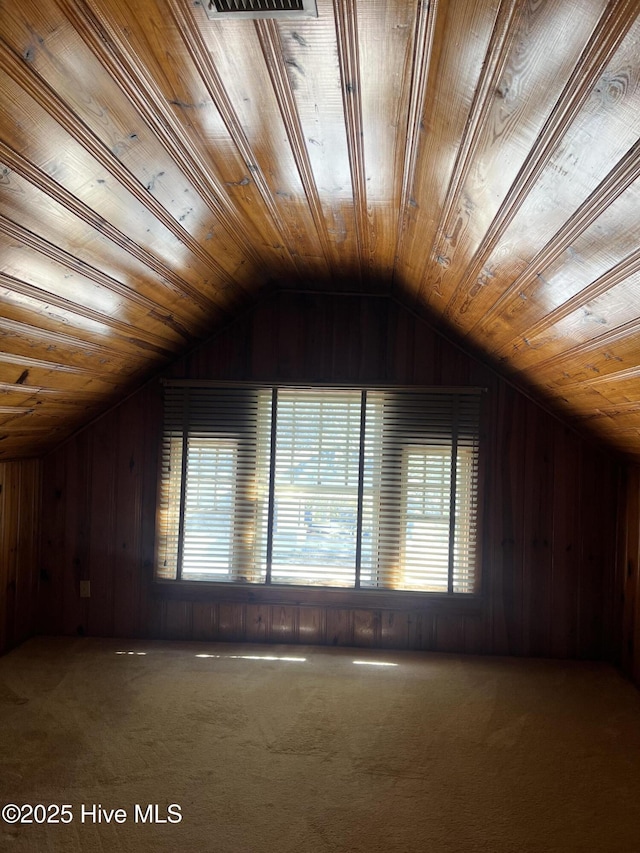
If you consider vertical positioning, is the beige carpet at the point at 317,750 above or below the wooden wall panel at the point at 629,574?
below

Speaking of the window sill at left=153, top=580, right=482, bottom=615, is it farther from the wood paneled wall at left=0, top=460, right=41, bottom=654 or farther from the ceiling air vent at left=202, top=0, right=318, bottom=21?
the ceiling air vent at left=202, top=0, right=318, bottom=21

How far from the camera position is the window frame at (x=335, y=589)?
388cm

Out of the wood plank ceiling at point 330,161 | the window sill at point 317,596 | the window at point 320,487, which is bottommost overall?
the window sill at point 317,596

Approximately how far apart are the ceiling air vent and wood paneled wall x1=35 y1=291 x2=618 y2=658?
9.37 feet

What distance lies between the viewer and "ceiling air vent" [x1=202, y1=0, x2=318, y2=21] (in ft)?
3.67

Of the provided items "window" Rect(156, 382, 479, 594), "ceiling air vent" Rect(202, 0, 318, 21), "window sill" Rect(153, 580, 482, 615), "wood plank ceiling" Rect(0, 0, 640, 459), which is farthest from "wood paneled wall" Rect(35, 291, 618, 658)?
"ceiling air vent" Rect(202, 0, 318, 21)

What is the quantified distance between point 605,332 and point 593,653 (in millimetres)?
2648

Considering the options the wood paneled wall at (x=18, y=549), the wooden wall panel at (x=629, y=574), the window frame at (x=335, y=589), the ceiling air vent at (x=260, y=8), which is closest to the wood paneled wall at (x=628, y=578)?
the wooden wall panel at (x=629, y=574)

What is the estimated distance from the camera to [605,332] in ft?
6.54

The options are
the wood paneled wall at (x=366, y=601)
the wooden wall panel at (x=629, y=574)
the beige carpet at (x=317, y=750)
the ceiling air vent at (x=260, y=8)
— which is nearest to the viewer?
the ceiling air vent at (x=260, y=8)

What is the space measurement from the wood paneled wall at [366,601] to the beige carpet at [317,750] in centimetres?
20

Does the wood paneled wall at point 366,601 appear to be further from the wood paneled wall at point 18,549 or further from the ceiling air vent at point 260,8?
the ceiling air vent at point 260,8

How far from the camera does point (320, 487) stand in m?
3.97

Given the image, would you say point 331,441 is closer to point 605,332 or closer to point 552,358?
point 552,358
